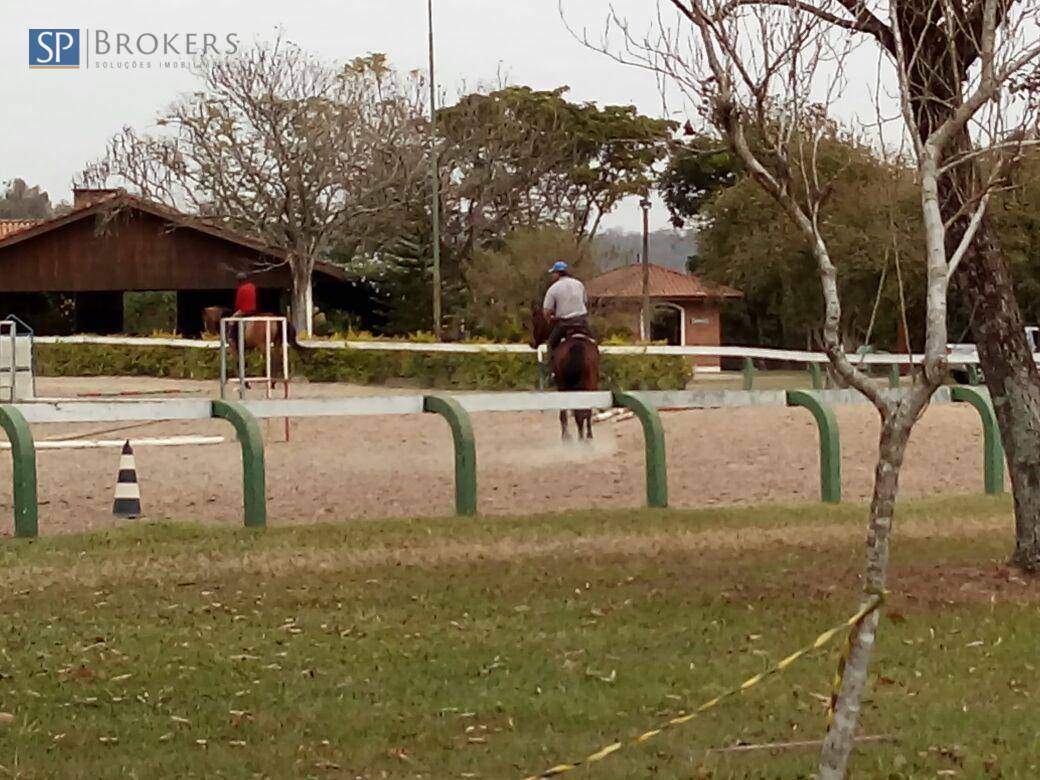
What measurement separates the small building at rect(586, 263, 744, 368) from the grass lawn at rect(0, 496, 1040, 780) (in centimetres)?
4926

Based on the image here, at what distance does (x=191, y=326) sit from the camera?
182ft

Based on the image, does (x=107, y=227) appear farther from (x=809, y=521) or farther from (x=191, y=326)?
(x=809, y=521)

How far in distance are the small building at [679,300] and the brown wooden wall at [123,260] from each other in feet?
45.9

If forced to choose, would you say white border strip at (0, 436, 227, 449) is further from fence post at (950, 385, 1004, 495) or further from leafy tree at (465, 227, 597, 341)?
leafy tree at (465, 227, 597, 341)

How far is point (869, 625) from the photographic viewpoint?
4.85m

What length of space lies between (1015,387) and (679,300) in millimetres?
55675

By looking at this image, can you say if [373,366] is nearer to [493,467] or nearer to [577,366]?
[577,366]

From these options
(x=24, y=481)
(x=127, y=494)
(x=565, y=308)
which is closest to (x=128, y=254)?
(x=565, y=308)

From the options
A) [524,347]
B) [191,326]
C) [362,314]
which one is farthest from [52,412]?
[362,314]

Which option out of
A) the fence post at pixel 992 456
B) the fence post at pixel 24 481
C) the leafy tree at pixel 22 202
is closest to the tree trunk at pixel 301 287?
the fence post at pixel 992 456

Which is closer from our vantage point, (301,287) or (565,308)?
(565,308)

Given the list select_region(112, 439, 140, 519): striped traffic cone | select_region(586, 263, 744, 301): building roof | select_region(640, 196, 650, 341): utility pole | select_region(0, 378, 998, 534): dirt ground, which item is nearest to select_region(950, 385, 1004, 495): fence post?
select_region(0, 378, 998, 534): dirt ground

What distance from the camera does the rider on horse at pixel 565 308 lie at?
756 inches

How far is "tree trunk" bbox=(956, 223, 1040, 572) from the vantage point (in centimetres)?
920
